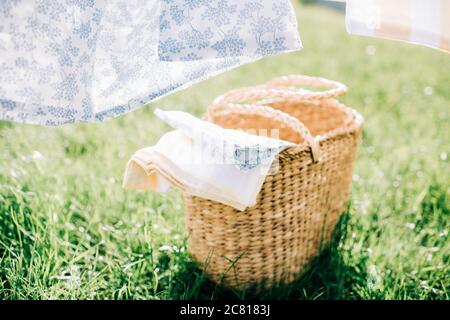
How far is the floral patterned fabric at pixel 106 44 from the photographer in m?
1.15

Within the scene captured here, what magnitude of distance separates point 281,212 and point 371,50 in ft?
9.98

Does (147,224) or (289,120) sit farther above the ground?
(289,120)

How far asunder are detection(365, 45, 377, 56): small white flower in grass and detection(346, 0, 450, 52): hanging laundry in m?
2.90

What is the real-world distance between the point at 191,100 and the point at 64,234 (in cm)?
140

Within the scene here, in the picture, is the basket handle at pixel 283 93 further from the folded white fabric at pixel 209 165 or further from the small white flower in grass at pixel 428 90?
the small white flower in grass at pixel 428 90

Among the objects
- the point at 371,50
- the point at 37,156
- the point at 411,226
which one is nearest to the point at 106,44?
the point at 37,156

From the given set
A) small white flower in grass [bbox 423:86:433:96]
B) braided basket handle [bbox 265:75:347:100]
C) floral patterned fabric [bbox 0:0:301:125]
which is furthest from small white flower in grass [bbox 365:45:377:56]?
floral patterned fabric [bbox 0:0:301:125]

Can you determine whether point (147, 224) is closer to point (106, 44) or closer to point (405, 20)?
point (106, 44)

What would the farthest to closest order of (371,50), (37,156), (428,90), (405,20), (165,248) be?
1. (371,50)
2. (428,90)
3. (37,156)
4. (165,248)
5. (405,20)

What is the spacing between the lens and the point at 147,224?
163 centimetres

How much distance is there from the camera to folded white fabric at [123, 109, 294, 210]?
1.30 m
